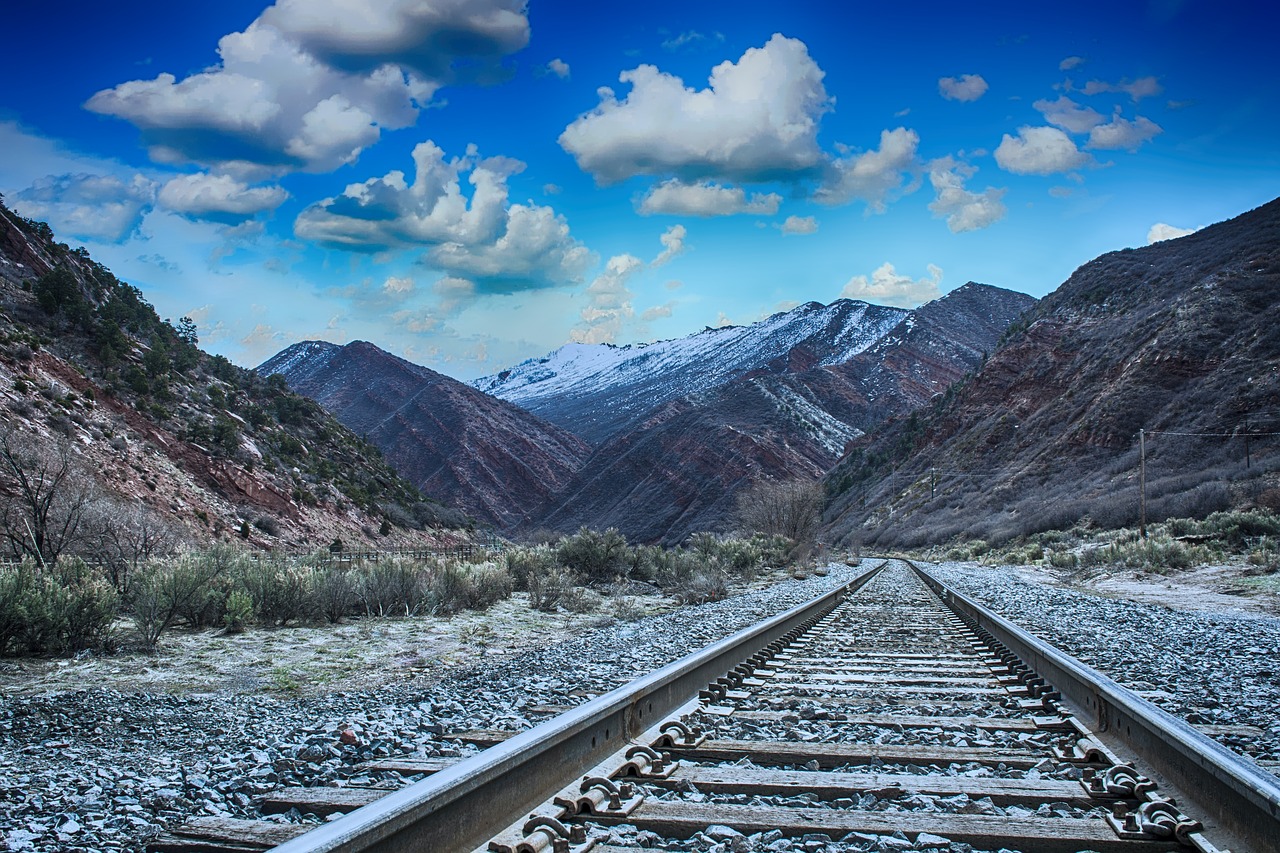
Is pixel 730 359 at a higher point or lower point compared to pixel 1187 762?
higher

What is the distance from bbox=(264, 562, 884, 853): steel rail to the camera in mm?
2506

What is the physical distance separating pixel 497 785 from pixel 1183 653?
7.24 metres

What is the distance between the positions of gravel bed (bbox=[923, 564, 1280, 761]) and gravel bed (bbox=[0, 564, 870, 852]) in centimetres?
360

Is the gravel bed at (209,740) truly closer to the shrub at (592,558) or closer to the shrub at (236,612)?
the shrub at (236,612)

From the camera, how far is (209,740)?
5.30 metres

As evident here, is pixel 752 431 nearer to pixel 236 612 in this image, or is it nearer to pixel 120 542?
pixel 120 542

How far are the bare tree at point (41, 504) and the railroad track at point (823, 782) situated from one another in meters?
9.33

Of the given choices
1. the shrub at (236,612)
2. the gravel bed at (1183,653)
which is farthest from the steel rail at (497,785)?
the shrub at (236,612)

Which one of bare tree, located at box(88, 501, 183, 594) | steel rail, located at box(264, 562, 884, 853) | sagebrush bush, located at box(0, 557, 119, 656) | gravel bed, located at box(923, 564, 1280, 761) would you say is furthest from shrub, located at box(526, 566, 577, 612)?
steel rail, located at box(264, 562, 884, 853)

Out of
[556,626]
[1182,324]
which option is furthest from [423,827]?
[1182,324]

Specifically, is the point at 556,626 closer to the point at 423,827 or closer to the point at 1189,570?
the point at 423,827

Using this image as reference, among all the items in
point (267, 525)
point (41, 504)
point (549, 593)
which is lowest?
point (549, 593)

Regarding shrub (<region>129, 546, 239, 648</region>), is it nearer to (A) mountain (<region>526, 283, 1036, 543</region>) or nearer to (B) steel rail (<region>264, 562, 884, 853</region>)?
(B) steel rail (<region>264, 562, 884, 853</region>)

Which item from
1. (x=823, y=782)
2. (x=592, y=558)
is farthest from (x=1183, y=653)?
(x=592, y=558)
